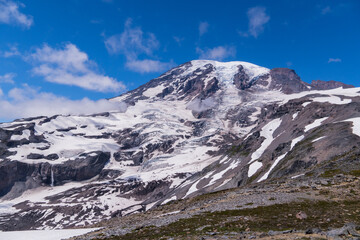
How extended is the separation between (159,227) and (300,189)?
2012cm

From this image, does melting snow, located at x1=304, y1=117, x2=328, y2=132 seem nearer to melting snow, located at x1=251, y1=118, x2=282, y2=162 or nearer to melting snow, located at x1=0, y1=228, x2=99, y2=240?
melting snow, located at x1=251, y1=118, x2=282, y2=162

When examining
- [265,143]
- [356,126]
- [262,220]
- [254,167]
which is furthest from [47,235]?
[265,143]

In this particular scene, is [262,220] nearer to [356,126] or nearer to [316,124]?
[356,126]

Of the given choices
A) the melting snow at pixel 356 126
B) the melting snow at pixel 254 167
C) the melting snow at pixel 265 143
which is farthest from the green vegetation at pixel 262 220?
the melting snow at pixel 265 143

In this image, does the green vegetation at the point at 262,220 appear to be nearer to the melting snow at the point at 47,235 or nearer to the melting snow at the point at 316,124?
the melting snow at the point at 47,235

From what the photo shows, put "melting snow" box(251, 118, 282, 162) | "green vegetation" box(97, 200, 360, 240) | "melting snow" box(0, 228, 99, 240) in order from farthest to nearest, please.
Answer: "melting snow" box(251, 118, 282, 162)
"melting snow" box(0, 228, 99, 240)
"green vegetation" box(97, 200, 360, 240)

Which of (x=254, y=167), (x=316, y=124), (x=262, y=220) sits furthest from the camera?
(x=316, y=124)

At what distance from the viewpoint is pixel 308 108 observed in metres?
192

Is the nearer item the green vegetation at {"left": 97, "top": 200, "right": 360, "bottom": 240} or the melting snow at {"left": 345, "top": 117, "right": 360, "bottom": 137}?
the green vegetation at {"left": 97, "top": 200, "right": 360, "bottom": 240}

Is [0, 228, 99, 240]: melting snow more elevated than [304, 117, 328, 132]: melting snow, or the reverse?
[304, 117, 328, 132]: melting snow

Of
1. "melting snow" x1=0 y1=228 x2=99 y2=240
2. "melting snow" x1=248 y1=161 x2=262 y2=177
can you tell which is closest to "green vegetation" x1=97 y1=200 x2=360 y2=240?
"melting snow" x1=0 y1=228 x2=99 y2=240

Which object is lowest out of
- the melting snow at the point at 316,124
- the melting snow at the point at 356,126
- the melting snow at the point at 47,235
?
the melting snow at the point at 47,235

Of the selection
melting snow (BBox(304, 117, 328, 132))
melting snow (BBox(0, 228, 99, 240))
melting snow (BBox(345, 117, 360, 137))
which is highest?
melting snow (BBox(304, 117, 328, 132))

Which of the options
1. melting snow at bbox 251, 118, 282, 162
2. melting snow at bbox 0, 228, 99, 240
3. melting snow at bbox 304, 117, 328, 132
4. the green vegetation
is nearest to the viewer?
the green vegetation
